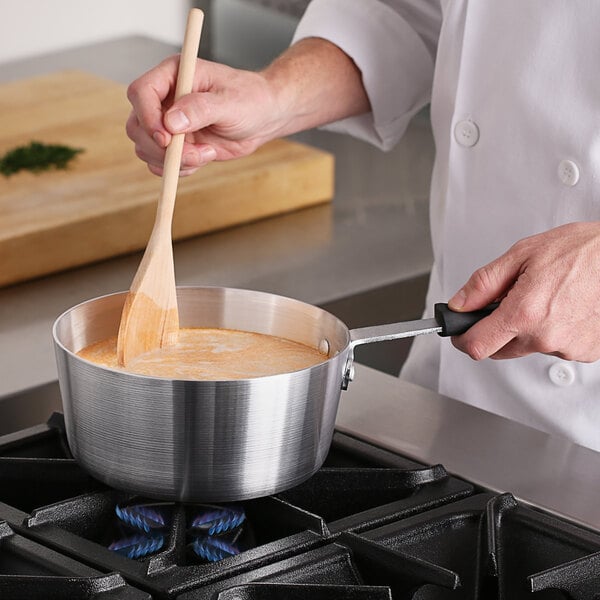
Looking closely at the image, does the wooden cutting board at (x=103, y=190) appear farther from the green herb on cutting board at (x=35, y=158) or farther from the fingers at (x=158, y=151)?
the fingers at (x=158, y=151)

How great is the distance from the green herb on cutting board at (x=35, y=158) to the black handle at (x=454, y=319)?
2.57 feet

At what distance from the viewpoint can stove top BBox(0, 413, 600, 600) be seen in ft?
2.25

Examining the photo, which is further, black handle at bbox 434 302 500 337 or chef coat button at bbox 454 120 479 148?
chef coat button at bbox 454 120 479 148

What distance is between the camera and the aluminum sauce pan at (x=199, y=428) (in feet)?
2.34

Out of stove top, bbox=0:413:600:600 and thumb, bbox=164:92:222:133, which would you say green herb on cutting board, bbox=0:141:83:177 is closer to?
thumb, bbox=164:92:222:133

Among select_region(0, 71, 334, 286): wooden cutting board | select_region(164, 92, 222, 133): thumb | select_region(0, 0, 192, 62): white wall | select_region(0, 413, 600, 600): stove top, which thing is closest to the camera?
select_region(0, 413, 600, 600): stove top

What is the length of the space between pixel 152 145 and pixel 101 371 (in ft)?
1.17

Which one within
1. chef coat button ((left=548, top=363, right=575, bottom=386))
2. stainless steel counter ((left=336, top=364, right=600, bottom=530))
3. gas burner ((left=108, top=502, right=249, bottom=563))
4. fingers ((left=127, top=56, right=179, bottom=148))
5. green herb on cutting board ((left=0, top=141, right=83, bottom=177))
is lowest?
chef coat button ((left=548, top=363, right=575, bottom=386))

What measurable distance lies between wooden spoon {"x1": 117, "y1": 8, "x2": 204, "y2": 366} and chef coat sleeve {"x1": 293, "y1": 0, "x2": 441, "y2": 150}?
0.37 metres

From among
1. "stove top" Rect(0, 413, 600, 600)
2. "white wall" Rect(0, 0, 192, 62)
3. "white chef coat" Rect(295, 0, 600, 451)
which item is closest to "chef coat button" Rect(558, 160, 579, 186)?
"white chef coat" Rect(295, 0, 600, 451)

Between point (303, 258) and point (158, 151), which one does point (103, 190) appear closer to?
point (303, 258)

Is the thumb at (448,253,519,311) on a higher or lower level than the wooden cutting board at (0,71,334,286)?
higher

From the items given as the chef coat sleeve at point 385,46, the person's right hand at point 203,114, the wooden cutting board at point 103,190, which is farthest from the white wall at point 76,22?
the person's right hand at point 203,114

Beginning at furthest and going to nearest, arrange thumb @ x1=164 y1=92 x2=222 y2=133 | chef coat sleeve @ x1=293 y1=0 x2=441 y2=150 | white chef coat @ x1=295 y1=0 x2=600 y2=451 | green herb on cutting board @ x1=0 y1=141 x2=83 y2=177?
green herb on cutting board @ x1=0 y1=141 x2=83 y2=177 → chef coat sleeve @ x1=293 y1=0 x2=441 y2=150 → white chef coat @ x1=295 y1=0 x2=600 y2=451 → thumb @ x1=164 y1=92 x2=222 y2=133
